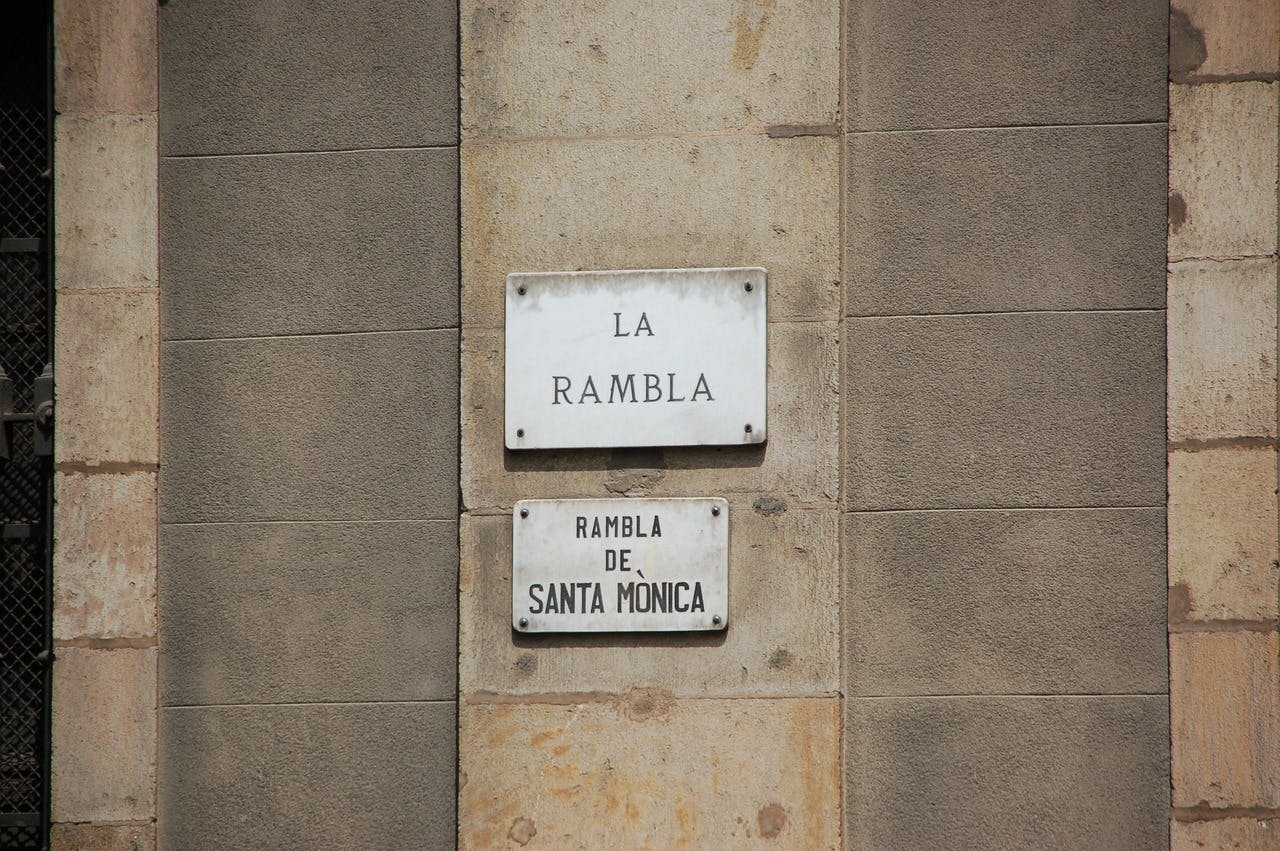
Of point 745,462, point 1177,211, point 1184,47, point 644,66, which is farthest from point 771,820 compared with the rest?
point 1184,47

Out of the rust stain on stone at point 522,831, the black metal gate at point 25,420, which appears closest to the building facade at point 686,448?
the rust stain on stone at point 522,831

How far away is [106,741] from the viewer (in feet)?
14.0

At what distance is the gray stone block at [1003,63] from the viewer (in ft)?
13.8

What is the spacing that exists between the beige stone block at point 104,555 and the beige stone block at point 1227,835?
339 centimetres

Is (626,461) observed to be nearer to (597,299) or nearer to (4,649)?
(597,299)

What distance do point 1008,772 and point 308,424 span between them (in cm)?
255

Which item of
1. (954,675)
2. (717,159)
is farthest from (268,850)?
(717,159)

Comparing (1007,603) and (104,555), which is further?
(104,555)

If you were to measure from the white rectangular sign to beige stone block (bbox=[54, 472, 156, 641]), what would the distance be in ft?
4.30

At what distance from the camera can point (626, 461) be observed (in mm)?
4203

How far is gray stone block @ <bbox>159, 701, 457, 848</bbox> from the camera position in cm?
418

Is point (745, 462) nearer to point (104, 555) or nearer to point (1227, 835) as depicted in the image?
point (1227, 835)

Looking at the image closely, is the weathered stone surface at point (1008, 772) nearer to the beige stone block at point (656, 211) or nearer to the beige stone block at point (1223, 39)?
the beige stone block at point (656, 211)

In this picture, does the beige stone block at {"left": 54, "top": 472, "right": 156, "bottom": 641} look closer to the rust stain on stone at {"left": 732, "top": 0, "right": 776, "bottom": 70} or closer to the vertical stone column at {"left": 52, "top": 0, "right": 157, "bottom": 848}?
the vertical stone column at {"left": 52, "top": 0, "right": 157, "bottom": 848}
